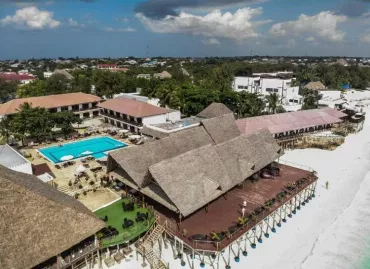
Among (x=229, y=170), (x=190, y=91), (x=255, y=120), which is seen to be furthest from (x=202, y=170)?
(x=190, y=91)

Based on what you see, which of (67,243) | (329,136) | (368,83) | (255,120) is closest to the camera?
(67,243)

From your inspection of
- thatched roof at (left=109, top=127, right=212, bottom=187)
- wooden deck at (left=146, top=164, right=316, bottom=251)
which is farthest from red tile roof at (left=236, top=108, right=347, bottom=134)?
wooden deck at (left=146, top=164, right=316, bottom=251)

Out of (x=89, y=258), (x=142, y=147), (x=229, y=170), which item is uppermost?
(x=142, y=147)

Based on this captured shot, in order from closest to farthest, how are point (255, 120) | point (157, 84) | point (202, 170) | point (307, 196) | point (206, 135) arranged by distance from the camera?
point (202, 170) → point (307, 196) → point (206, 135) → point (255, 120) → point (157, 84)

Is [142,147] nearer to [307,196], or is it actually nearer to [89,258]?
[89,258]

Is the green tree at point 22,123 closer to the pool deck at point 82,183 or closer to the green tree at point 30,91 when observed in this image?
the pool deck at point 82,183

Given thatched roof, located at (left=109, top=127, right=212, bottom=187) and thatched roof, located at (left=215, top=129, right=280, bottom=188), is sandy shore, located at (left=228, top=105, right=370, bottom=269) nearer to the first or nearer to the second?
thatched roof, located at (left=215, top=129, right=280, bottom=188)

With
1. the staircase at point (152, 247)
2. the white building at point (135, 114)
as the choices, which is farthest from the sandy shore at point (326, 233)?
the white building at point (135, 114)
